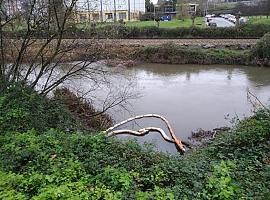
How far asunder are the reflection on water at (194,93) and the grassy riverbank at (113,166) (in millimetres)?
2918

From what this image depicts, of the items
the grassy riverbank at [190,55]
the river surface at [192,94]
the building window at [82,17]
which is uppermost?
the building window at [82,17]

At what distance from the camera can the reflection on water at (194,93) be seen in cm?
1099

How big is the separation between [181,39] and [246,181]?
22.4 meters

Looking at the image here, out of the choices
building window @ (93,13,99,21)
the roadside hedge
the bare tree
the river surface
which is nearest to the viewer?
the bare tree

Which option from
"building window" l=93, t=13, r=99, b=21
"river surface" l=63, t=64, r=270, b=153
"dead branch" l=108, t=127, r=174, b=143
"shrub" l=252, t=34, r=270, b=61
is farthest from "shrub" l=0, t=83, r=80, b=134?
"shrub" l=252, t=34, r=270, b=61

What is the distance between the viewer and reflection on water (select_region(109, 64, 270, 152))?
433 inches

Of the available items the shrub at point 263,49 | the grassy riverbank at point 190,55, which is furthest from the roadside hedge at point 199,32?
the shrub at point 263,49

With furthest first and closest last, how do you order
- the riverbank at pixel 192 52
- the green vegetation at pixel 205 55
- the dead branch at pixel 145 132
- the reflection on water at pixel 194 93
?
the riverbank at pixel 192 52
the green vegetation at pixel 205 55
the reflection on water at pixel 194 93
the dead branch at pixel 145 132

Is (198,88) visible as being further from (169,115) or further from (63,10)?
(63,10)

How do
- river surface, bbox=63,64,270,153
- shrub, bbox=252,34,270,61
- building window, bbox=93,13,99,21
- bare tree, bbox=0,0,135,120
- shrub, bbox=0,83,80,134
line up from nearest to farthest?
shrub, bbox=0,83,80,134 < bare tree, bbox=0,0,135,120 < building window, bbox=93,13,99,21 < river surface, bbox=63,64,270,153 < shrub, bbox=252,34,270,61

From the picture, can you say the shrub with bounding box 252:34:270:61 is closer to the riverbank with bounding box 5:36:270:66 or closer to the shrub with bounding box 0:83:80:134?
the riverbank with bounding box 5:36:270:66

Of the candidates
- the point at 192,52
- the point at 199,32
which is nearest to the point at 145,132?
the point at 192,52

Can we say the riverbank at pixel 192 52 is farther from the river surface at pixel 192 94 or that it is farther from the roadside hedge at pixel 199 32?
the roadside hedge at pixel 199 32

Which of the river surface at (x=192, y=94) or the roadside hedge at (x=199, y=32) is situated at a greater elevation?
the roadside hedge at (x=199, y=32)
